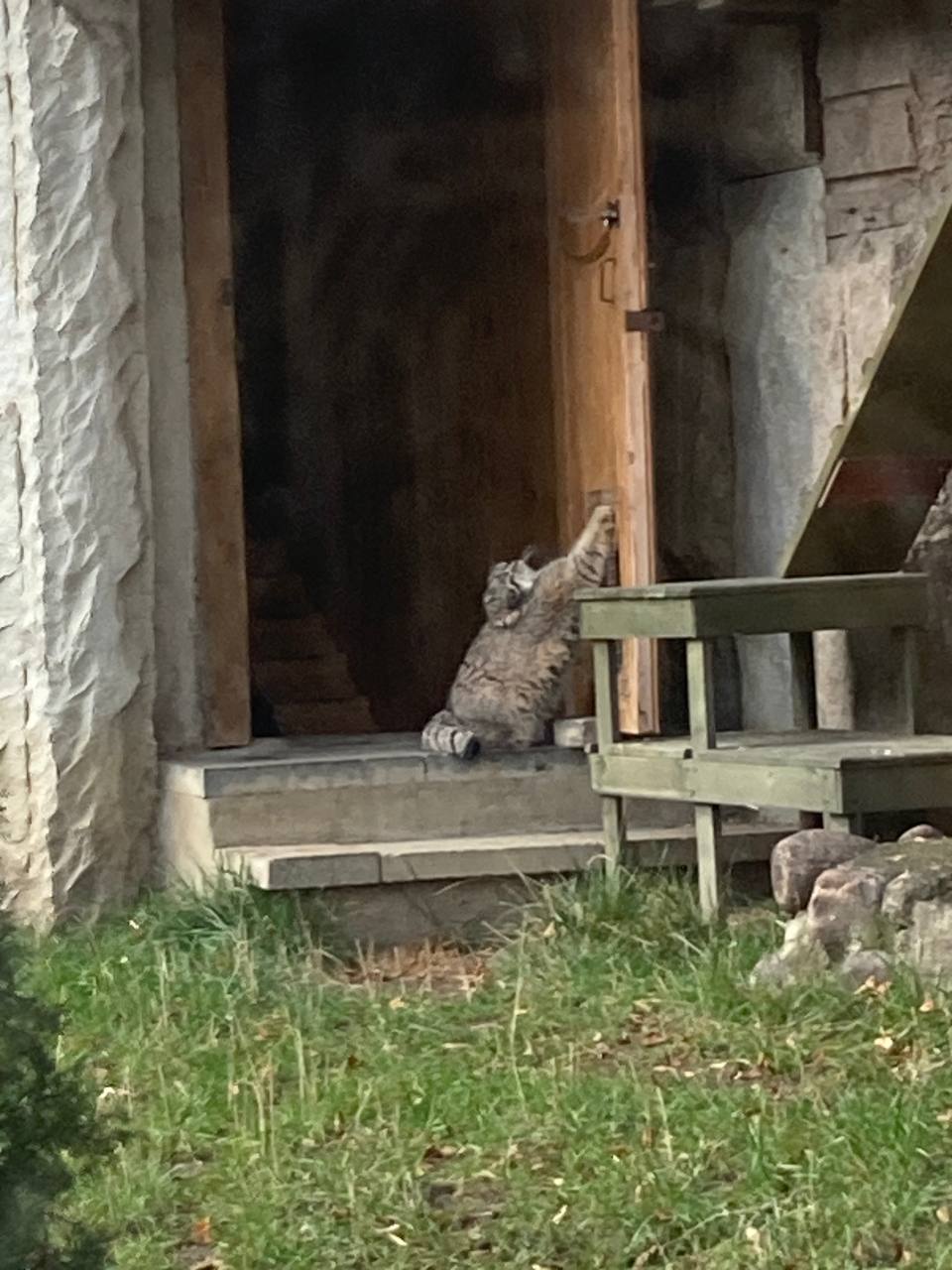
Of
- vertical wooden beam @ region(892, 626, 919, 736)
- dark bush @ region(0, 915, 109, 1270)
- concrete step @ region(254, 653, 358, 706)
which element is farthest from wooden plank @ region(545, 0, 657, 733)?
dark bush @ region(0, 915, 109, 1270)

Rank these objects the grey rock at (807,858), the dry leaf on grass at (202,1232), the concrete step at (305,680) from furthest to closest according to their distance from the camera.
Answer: the concrete step at (305,680) → the grey rock at (807,858) → the dry leaf on grass at (202,1232)

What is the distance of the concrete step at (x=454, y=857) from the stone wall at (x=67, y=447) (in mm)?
721

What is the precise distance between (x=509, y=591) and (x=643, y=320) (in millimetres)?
1169

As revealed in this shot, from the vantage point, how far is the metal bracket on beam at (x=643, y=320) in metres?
7.74

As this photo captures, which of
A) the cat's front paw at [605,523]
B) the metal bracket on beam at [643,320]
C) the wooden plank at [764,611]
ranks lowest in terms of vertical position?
the wooden plank at [764,611]

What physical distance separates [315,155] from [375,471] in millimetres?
1381

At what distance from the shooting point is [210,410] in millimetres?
8164

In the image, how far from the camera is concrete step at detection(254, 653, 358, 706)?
10906 mm

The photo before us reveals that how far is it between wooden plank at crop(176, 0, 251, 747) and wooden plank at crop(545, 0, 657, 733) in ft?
3.73

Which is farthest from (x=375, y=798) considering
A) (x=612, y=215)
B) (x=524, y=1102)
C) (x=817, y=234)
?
(x=524, y=1102)

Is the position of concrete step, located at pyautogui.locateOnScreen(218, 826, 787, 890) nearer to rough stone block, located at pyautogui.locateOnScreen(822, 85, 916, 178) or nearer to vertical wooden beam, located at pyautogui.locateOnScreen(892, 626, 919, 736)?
vertical wooden beam, located at pyautogui.locateOnScreen(892, 626, 919, 736)

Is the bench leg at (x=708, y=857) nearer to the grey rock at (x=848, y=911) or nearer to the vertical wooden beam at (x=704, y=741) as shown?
the vertical wooden beam at (x=704, y=741)

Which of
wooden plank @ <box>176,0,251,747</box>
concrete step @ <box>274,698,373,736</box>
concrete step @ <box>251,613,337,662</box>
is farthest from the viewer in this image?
concrete step @ <box>251,613,337,662</box>

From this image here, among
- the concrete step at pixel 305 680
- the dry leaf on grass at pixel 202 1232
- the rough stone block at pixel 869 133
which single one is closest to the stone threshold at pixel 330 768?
the rough stone block at pixel 869 133
